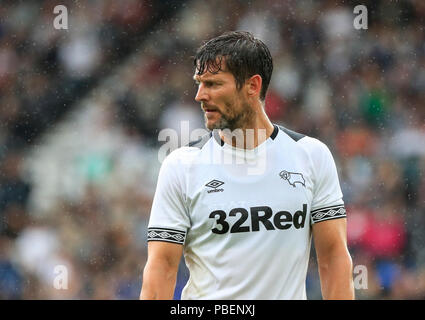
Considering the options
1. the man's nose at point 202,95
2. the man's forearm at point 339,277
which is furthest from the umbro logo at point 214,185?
the man's forearm at point 339,277

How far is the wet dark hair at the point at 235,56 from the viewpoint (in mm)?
3109

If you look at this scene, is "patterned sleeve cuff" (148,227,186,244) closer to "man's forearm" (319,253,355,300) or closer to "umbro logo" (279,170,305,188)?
"umbro logo" (279,170,305,188)

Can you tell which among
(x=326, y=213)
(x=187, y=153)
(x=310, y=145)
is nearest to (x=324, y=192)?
(x=326, y=213)

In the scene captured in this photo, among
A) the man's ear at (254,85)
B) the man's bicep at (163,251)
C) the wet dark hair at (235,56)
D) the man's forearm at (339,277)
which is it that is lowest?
the man's forearm at (339,277)


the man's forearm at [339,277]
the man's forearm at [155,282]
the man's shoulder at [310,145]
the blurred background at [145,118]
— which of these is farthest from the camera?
the blurred background at [145,118]

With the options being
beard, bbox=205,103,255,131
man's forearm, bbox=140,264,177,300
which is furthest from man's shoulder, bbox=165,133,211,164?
man's forearm, bbox=140,264,177,300

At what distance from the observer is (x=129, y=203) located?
24.4 ft

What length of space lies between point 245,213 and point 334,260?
1.48 ft

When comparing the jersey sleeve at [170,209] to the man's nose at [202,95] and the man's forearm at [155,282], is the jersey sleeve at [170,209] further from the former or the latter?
the man's nose at [202,95]

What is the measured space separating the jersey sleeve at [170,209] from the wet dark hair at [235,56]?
1.52 feet

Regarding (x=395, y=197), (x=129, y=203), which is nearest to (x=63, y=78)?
(x=129, y=203)

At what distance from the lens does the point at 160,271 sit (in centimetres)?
292

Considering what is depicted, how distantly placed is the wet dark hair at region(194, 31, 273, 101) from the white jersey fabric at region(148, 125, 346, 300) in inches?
14.0

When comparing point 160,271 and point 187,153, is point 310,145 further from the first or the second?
point 160,271
